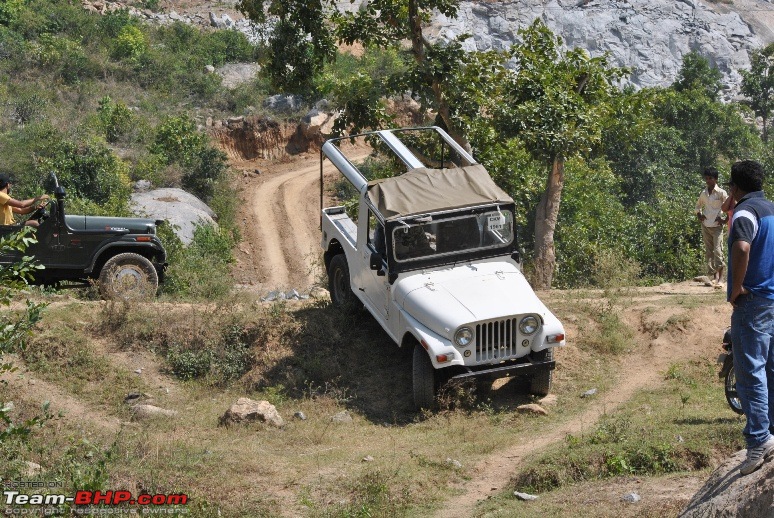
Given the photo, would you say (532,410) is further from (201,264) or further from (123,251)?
(201,264)

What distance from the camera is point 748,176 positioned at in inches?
242

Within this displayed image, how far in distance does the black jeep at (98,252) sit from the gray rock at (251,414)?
128 inches

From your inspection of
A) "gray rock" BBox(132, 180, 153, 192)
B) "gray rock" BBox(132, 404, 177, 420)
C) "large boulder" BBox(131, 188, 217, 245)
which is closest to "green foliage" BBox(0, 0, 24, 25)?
"gray rock" BBox(132, 180, 153, 192)

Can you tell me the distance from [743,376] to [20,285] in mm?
4897

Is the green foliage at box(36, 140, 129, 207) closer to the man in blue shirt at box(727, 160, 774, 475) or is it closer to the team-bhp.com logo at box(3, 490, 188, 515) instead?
the team-bhp.com logo at box(3, 490, 188, 515)

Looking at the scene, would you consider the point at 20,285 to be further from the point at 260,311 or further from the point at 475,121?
the point at 475,121

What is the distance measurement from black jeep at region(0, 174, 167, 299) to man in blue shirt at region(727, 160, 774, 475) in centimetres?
827

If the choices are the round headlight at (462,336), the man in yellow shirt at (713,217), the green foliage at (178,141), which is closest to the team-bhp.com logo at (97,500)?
the round headlight at (462,336)

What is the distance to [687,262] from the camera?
Result: 16609 mm

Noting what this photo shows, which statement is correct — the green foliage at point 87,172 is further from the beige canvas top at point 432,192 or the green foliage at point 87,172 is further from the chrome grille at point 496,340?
the chrome grille at point 496,340

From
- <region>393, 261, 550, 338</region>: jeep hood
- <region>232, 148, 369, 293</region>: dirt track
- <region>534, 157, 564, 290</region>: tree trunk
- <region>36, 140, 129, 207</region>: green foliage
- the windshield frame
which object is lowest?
<region>232, 148, 369, 293</region>: dirt track

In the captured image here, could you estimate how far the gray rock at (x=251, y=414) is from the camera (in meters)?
9.49

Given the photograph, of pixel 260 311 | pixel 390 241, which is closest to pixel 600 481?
pixel 390 241

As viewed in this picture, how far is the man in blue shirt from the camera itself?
594 cm
